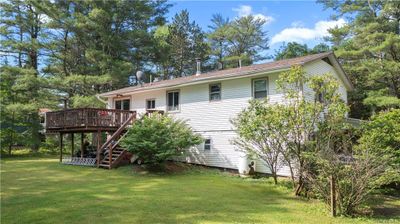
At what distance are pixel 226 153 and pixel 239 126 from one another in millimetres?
3715

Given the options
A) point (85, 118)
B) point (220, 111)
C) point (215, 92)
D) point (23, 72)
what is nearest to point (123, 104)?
point (85, 118)

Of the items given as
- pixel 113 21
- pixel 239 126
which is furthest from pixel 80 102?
pixel 239 126

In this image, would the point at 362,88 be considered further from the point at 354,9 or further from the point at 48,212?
the point at 48,212

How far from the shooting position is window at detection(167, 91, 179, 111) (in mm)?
17611

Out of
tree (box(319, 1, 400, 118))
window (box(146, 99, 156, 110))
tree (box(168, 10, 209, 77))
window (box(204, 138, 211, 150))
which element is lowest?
window (box(204, 138, 211, 150))

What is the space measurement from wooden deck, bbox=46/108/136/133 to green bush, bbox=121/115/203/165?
7.72 ft

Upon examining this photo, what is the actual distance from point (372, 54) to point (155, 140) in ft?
59.6

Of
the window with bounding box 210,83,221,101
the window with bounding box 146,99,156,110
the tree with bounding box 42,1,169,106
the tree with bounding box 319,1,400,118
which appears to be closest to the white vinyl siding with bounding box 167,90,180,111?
the window with bounding box 146,99,156,110

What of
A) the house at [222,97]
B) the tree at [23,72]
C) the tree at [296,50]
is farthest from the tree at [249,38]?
the house at [222,97]

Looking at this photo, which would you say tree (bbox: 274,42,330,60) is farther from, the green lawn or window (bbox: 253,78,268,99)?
the green lawn

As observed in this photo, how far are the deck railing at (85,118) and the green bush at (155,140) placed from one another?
2.38m

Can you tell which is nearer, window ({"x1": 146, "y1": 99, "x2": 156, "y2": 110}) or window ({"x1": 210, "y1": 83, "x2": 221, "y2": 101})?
window ({"x1": 210, "y1": 83, "x2": 221, "y2": 101})

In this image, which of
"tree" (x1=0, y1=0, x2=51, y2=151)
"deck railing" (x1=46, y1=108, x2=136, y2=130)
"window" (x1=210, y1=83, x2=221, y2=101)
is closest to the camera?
"deck railing" (x1=46, y1=108, x2=136, y2=130)

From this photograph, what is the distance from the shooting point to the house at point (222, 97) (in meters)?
13.8
